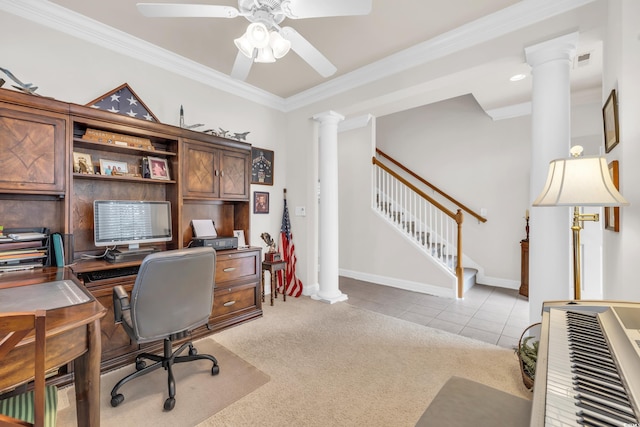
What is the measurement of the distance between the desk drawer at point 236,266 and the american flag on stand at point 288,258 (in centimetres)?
84

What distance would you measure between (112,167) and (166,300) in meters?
1.44

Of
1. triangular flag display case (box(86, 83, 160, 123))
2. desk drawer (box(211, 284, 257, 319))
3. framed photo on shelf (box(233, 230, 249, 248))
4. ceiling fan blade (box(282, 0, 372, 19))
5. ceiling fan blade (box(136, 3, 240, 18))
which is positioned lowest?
desk drawer (box(211, 284, 257, 319))

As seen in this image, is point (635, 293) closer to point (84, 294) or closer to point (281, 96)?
point (84, 294)

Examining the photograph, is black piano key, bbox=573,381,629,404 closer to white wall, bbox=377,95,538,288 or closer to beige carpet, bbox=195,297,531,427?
beige carpet, bbox=195,297,531,427

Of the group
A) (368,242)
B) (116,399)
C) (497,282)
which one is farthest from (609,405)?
(497,282)

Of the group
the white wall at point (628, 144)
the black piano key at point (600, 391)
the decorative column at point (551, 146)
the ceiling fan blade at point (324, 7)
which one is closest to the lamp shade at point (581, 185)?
the white wall at point (628, 144)

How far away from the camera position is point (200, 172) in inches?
110

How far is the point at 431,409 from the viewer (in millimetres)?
984

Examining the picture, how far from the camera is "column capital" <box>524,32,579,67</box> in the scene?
2070 mm

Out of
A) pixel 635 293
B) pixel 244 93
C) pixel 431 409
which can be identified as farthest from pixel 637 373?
pixel 244 93

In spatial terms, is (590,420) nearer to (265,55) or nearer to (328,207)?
(265,55)

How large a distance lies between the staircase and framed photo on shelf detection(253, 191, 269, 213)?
5.87ft

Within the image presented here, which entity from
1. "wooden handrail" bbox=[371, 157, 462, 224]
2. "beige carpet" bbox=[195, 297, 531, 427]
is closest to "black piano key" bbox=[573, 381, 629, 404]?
"beige carpet" bbox=[195, 297, 531, 427]

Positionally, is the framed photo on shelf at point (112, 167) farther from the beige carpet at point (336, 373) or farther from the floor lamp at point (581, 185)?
the floor lamp at point (581, 185)
